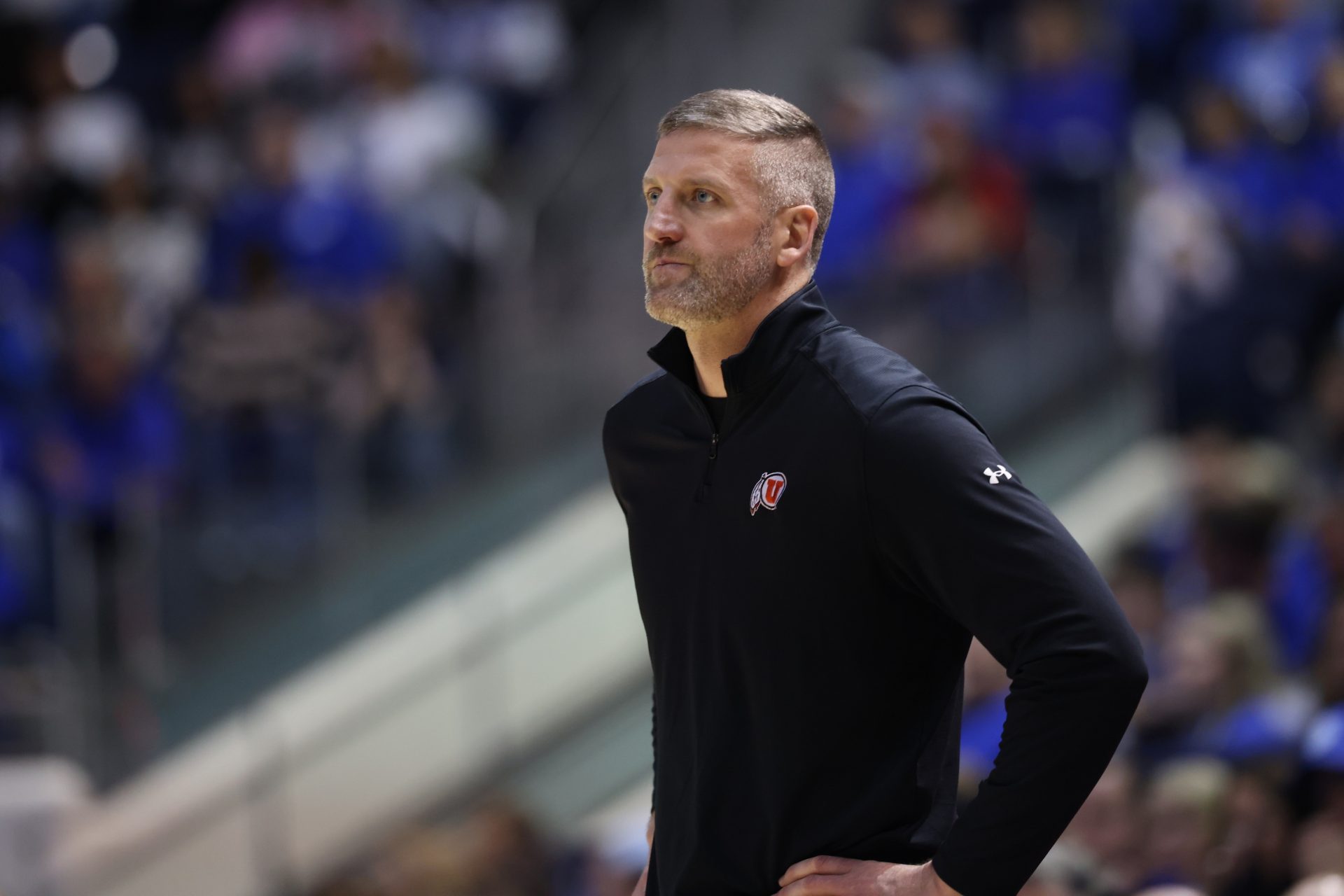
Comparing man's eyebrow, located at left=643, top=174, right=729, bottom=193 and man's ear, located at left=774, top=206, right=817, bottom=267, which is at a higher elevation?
man's eyebrow, located at left=643, top=174, right=729, bottom=193

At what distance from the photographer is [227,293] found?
325 inches

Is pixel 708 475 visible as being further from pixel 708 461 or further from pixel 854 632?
pixel 854 632

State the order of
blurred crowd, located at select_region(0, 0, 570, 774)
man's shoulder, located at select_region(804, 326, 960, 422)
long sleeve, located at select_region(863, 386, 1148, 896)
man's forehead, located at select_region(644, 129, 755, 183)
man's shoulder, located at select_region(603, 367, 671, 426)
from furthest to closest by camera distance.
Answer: blurred crowd, located at select_region(0, 0, 570, 774)
man's shoulder, located at select_region(603, 367, 671, 426)
man's forehead, located at select_region(644, 129, 755, 183)
man's shoulder, located at select_region(804, 326, 960, 422)
long sleeve, located at select_region(863, 386, 1148, 896)

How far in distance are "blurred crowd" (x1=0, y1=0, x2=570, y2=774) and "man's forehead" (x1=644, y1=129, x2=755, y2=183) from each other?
5.25 m

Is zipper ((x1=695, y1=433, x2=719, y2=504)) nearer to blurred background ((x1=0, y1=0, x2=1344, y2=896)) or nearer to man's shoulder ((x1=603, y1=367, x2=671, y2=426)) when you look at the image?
man's shoulder ((x1=603, y1=367, x2=671, y2=426))

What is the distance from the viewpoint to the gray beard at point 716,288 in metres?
2.47

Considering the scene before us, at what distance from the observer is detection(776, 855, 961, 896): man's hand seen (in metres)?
2.21

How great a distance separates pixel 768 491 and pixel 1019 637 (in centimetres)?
38

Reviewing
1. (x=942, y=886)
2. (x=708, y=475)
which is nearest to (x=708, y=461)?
(x=708, y=475)

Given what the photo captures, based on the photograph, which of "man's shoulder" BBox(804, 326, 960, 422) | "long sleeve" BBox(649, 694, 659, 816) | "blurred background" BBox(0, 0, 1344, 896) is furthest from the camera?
"blurred background" BBox(0, 0, 1344, 896)

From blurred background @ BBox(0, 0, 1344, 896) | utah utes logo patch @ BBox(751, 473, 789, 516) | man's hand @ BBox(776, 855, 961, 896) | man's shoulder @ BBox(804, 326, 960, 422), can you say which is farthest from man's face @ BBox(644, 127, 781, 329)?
blurred background @ BBox(0, 0, 1344, 896)

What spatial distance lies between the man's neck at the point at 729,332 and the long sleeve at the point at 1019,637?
35cm

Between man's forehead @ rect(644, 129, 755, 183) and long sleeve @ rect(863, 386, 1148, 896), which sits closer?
long sleeve @ rect(863, 386, 1148, 896)

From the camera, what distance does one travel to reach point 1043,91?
8039mm
